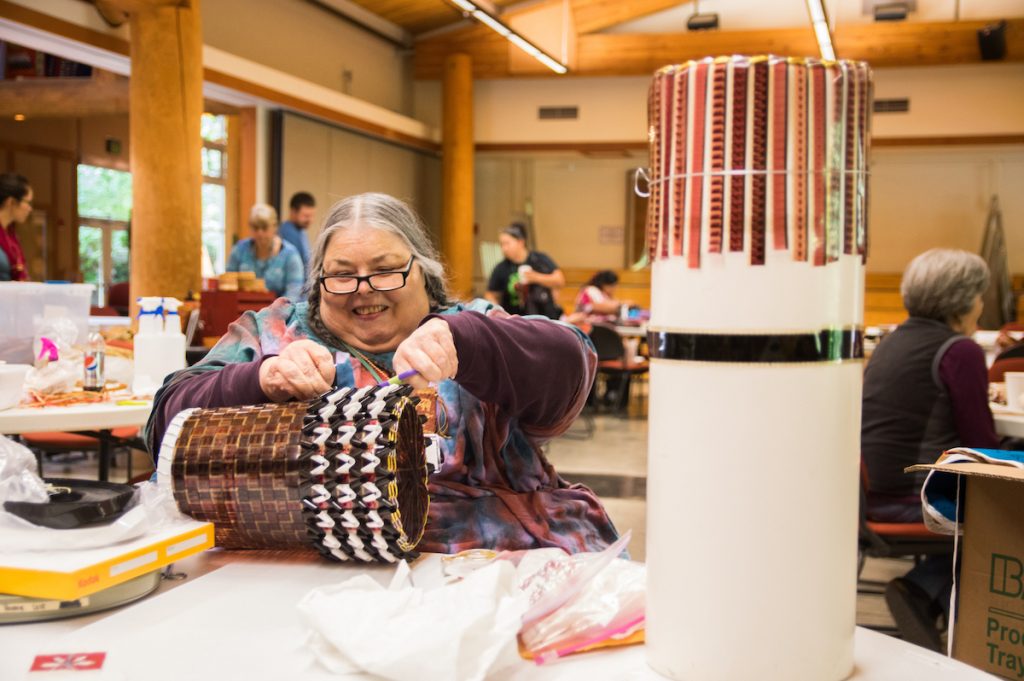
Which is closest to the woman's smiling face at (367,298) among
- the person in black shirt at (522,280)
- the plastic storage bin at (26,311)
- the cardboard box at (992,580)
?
the cardboard box at (992,580)

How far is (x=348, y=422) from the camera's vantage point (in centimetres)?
107

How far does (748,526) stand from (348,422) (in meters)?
0.50

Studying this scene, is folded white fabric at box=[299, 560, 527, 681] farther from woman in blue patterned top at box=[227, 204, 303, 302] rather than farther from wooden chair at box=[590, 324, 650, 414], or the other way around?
wooden chair at box=[590, 324, 650, 414]

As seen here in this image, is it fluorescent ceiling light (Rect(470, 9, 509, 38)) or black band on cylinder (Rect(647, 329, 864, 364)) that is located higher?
fluorescent ceiling light (Rect(470, 9, 509, 38))

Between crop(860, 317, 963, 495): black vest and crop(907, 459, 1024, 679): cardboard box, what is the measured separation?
42.5 inches

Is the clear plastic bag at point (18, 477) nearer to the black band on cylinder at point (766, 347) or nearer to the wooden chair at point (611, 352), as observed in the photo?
the black band on cylinder at point (766, 347)

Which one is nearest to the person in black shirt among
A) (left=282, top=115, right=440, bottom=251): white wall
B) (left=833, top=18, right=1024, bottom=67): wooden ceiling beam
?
(left=282, top=115, right=440, bottom=251): white wall

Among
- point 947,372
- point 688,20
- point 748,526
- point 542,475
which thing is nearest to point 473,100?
point 688,20

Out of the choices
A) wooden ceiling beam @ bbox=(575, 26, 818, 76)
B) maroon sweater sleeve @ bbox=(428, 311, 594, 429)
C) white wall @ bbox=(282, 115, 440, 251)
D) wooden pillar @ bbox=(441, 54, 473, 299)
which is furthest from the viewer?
wooden pillar @ bbox=(441, 54, 473, 299)

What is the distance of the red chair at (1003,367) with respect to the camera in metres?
3.39

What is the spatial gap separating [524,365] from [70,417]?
4.53 ft

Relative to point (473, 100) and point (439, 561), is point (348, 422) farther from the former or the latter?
point (473, 100)

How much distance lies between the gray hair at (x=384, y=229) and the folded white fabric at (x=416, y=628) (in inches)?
34.7

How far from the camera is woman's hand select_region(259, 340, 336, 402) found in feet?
4.16
